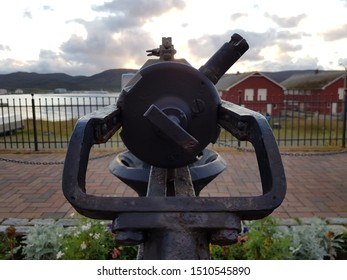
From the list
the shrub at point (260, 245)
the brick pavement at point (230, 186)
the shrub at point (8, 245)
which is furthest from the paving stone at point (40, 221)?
the shrub at point (260, 245)

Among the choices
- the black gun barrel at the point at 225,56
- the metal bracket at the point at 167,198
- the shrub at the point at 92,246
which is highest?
the black gun barrel at the point at 225,56

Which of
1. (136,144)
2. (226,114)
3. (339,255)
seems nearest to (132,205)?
(136,144)

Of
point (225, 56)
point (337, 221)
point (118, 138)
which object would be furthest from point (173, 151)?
point (118, 138)

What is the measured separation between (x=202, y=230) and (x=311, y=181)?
5210 millimetres

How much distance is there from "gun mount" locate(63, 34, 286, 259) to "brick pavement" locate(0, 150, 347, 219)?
3127mm

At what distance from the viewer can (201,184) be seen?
1996mm

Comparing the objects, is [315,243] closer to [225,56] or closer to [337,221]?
[337,221]

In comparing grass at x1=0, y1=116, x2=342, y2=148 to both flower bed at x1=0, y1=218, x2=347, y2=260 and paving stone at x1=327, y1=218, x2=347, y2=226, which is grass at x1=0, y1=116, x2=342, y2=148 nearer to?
flower bed at x1=0, y1=218, x2=347, y2=260

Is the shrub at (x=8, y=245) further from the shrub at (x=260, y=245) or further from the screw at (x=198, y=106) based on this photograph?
the screw at (x=198, y=106)

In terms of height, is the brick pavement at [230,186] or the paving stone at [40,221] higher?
the paving stone at [40,221]

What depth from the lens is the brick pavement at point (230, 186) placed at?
14.1 feet

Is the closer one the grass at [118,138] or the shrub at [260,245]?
the shrub at [260,245]

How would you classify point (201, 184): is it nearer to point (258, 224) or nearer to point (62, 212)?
point (258, 224)

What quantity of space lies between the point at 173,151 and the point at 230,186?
165 inches
